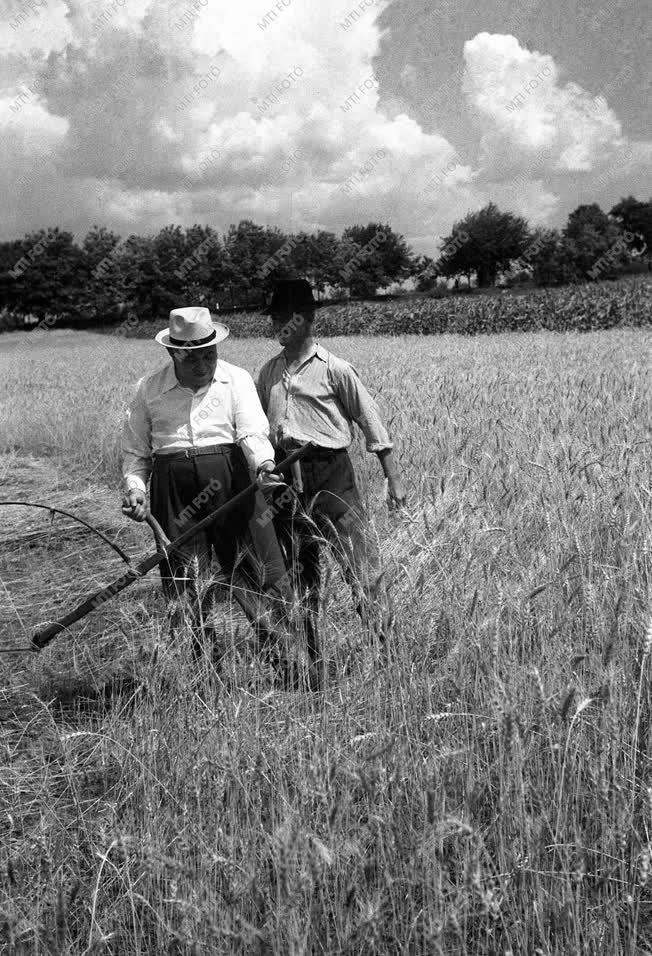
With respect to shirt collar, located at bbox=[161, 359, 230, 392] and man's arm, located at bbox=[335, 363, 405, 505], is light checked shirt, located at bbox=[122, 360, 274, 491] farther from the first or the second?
man's arm, located at bbox=[335, 363, 405, 505]

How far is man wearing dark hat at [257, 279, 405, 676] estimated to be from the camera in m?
3.57

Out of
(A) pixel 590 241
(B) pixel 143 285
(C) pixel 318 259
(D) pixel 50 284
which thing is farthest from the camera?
(C) pixel 318 259

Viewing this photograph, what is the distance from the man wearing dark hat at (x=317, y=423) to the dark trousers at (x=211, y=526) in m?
0.27

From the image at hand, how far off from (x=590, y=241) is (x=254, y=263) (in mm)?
32308

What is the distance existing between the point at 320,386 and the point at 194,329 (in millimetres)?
761

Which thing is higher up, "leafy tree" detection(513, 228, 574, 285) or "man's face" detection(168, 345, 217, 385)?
"leafy tree" detection(513, 228, 574, 285)

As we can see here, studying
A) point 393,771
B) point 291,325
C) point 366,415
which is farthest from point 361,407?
point 393,771

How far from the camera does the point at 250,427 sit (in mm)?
3312

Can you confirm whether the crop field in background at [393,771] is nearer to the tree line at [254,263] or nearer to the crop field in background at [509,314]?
the crop field in background at [509,314]

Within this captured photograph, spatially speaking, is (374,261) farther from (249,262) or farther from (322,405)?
(322,405)

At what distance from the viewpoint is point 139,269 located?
64.5m

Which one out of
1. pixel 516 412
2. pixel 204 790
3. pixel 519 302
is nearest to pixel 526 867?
pixel 204 790

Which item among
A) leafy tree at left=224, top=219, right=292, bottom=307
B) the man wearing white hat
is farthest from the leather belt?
leafy tree at left=224, top=219, right=292, bottom=307

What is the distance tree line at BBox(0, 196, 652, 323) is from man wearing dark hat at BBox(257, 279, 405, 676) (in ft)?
178
